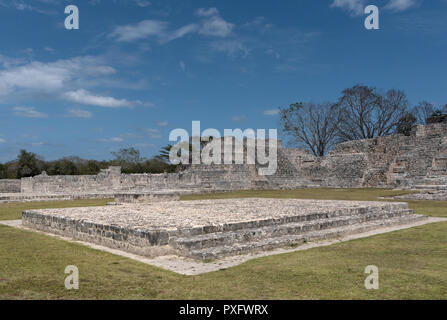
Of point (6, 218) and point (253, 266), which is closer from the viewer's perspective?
point (253, 266)

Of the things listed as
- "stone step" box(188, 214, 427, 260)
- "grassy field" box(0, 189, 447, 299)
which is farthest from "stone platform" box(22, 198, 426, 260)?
"grassy field" box(0, 189, 447, 299)

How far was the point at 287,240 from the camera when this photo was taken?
620 cm

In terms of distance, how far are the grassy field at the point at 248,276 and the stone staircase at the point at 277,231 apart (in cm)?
54

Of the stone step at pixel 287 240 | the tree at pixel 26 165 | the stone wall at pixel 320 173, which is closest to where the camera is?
the stone step at pixel 287 240

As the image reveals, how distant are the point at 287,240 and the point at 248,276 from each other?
2071 mm

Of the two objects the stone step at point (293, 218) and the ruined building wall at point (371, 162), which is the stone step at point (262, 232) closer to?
the stone step at point (293, 218)

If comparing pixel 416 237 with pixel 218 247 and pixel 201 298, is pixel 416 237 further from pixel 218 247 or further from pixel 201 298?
pixel 201 298

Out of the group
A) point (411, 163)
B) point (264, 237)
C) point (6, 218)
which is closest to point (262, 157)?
point (411, 163)

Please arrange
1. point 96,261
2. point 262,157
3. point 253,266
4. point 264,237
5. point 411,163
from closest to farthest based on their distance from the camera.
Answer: point 253,266
point 96,261
point 264,237
point 411,163
point 262,157

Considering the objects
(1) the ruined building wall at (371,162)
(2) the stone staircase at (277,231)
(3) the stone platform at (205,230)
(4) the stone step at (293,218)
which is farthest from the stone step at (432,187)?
(3) the stone platform at (205,230)

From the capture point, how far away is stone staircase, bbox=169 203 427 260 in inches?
212

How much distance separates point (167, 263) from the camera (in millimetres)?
4973

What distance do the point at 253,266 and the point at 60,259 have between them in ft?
8.42

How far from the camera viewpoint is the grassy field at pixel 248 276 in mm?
3650
